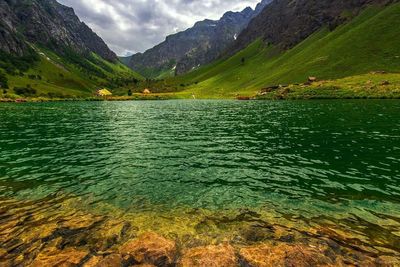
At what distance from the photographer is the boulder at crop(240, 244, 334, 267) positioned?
12516mm

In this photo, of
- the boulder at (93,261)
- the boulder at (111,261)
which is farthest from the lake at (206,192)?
the boulder at (111,261)

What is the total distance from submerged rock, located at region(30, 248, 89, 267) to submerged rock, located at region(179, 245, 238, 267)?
15.6 ft

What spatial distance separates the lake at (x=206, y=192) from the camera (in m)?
15.2

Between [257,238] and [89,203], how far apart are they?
457 inches

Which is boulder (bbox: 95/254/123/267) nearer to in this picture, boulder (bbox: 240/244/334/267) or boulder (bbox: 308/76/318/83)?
boulder (bbox: 240/244/334/267)

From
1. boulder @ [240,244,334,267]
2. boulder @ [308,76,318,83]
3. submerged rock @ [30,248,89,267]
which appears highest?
submerged rock @ [30,248,89,267]

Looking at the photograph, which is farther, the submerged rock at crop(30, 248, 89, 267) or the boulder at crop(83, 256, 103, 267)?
the submerged rock at crop(30, 248, 89, 267)

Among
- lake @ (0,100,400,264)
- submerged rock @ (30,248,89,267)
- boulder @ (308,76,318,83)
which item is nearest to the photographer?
submerged rock @ (30,248,89,267)

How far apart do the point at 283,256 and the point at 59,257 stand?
34.2 ft

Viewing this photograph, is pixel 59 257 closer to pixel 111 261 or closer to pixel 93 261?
pixel 93 261

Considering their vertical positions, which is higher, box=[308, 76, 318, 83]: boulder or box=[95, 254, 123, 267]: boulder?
box=[95, 254, 123, 267]: boulder

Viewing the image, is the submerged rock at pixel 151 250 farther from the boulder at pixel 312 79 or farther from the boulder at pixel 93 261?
the boulder at pixel 312 79

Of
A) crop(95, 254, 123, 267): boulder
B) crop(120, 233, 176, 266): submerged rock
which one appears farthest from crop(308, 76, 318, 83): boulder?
crop(95, 254, 123, 267): boulder

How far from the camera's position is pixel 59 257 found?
13125 millimetres
